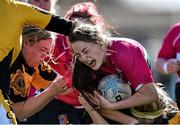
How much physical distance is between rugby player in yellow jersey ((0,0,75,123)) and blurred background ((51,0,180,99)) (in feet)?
24.5

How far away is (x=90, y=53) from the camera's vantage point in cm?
495

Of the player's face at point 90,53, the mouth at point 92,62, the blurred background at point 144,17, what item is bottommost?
the blurred background at point 144,17

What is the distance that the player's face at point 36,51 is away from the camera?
17.4 ft

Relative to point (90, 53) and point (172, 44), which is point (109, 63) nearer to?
point (90, 53)

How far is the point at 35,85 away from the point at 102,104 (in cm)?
100

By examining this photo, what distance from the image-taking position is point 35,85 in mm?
5992

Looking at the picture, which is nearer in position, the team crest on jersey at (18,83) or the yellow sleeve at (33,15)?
the yellow sleeve at (33,15)

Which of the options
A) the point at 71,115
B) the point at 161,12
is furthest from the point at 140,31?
the point at 71,115

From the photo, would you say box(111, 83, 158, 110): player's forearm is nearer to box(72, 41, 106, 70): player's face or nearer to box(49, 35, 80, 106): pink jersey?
box(72, 41, 106, 70): player's face

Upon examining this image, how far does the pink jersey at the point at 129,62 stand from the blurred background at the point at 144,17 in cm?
717

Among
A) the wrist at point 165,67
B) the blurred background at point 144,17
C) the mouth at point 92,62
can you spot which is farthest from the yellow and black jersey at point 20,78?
the blurred background at point 144,17

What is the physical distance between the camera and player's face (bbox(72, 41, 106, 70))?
4.95 metres

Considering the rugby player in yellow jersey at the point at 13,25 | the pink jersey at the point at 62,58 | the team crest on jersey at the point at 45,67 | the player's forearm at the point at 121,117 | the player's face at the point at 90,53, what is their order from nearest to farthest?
the rugby player in yellow jersey at the point at 13,25, the player's face at the point at 90,53, the player's forearm at the point at 121,117, the pink jersey at the point at 62,58, the team crest on jersey at the point at 45,67

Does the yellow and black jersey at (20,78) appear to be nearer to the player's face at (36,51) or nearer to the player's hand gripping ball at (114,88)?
the player's face at (36,51)
